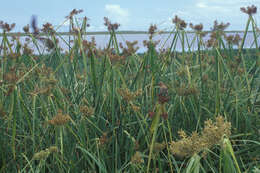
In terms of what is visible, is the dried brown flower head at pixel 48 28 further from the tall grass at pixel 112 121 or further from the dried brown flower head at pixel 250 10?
the dried brown flower head at pixel 250 10

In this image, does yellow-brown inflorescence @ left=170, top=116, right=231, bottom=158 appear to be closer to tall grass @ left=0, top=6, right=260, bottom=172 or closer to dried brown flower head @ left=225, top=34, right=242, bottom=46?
tall grass @ left=0, top=6, right=260, bottom=172

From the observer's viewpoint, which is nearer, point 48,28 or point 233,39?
point 48,28

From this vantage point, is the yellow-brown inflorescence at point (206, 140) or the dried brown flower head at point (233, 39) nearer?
the yellow-brown inflorescence at point (206, 140)

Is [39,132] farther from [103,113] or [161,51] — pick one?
[161,51]

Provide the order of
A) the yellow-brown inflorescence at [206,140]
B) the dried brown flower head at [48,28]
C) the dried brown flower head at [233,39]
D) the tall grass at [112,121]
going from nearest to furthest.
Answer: the yellow-brown inflorescence at [206,140] → the tall grass at [112,121] → the dried brown flower head at [48,28] → the dried brown flower head at [233,39]

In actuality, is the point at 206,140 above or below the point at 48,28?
below

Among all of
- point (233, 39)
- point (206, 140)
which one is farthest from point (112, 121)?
point (233, 39)

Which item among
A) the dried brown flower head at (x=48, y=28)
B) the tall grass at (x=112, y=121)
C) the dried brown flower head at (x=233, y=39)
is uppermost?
the dried brown flower head at (x=48, y=28)

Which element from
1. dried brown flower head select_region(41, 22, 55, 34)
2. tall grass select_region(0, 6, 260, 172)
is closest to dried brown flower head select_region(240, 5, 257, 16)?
tall grass select_region(0, 6, 260, 172)

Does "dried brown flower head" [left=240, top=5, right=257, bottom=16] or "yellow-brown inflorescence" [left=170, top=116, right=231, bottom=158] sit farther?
"dried brown flower head" [left=240, top=5, right=257, bottom=16]

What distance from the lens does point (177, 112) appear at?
7.22ft

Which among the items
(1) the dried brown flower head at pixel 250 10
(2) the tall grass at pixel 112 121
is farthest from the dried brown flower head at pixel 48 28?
(1) the dried brown flower head at pixel 250 10

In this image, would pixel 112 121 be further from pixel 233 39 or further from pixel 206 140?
pixel 233 39

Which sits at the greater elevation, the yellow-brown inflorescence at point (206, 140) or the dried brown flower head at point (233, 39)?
the dried brown flower head at point (233, 39)
